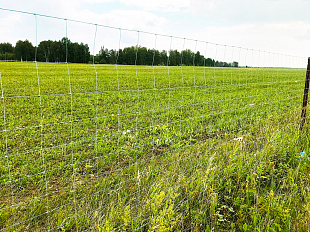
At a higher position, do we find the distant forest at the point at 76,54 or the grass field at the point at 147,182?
the distant forest at the point at 76,54

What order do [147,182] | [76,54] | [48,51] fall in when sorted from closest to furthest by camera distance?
[48,51] < [76,54] < [147,182]

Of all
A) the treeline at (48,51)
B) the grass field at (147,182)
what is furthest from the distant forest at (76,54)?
the grass field at (147,182)

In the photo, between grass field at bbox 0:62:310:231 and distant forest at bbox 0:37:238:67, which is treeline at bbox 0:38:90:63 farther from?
grass field at bbox 0:62:310:231

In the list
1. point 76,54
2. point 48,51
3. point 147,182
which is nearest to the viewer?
point 48,51

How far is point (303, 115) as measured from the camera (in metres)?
4.86

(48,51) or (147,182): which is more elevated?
(48,51)

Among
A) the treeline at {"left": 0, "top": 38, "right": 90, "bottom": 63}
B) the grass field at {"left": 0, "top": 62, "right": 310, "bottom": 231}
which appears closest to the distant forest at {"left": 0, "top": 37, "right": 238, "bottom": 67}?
the treeline at {"left": 0, "top": 38, "right": 90, "bottom": 63}

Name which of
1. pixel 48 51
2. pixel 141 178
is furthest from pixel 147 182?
pixel 48 51

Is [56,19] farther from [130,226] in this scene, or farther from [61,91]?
[61,91]

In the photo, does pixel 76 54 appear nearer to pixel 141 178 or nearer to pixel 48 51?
pixel 48 51

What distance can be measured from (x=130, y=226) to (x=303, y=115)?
4389mm

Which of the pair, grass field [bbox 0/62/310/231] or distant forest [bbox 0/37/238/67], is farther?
grass field [bbox 0/62/310/231]

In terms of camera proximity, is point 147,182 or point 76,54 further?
point 147,182

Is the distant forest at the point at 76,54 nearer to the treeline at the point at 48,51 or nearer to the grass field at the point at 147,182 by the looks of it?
the treeline at the point at 48,51
